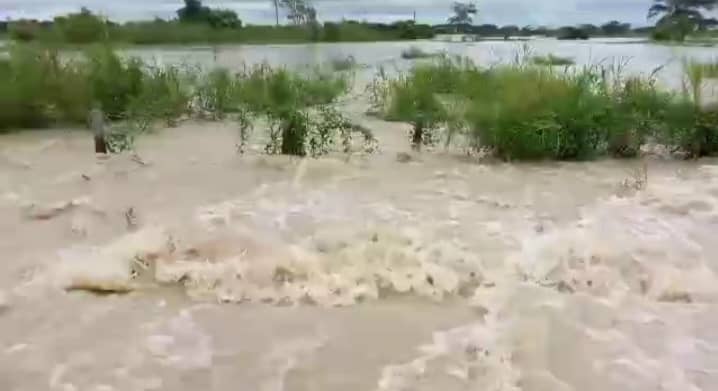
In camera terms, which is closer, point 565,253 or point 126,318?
point 126,318

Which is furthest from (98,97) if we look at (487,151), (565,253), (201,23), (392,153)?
(201,23)

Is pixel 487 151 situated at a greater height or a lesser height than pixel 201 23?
lesser

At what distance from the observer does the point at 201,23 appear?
2064cm

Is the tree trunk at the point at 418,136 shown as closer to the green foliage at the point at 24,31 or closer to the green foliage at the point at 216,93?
the green foliage at the point at 216,93

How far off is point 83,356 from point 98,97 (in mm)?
6301

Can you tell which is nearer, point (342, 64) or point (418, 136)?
point (418, 136)

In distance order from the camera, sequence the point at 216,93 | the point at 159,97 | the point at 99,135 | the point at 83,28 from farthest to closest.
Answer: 1. the point at 83,28
2. the point at 216,93
3. the point at 159,97
4. the point at 99,135

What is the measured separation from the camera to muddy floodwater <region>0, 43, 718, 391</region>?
3188mm

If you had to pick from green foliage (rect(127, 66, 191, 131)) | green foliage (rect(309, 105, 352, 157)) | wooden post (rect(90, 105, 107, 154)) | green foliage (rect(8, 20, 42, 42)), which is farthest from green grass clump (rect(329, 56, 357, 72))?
wooden post (rect(90, 105, 107, 154))

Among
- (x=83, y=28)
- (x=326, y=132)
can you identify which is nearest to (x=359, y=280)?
(x=326, y=132)

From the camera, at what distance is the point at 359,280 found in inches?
161

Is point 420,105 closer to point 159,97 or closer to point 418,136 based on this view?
point 418,136

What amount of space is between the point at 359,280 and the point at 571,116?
3599 mm

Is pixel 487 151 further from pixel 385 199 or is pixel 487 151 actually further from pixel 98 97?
pixel 98 97
